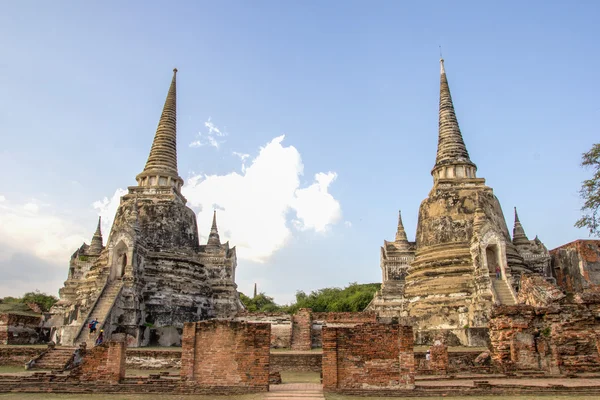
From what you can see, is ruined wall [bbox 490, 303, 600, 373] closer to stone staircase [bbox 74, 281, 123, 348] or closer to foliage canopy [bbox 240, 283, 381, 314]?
stone staircase [bbox 74, 281, 123, 348]

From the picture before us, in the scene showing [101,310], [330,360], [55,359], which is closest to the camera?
[330,360]

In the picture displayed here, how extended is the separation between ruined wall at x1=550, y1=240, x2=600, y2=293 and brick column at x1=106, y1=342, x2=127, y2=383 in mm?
25738

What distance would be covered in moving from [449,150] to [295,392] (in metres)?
24.7

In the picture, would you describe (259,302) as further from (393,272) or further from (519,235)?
(519,235)

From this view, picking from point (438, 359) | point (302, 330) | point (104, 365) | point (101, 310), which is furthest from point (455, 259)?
point (104, 365)

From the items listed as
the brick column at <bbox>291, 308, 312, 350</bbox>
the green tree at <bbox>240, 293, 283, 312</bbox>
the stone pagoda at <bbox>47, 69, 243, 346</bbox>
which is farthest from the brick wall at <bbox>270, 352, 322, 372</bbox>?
the green tree at <bbox>240, 293, 283, 312</bbox>

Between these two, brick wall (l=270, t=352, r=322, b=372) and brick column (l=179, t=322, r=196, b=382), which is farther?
brick wall (l=270, t=352, r=322, b=372)

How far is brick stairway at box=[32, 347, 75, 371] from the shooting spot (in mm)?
18172

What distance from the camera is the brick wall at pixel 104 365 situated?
13.4 meters

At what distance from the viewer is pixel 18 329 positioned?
83.9ft

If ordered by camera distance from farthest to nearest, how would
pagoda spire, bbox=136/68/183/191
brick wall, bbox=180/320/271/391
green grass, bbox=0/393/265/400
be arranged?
pagoda spire, bbox=136/68/183/191 → brick wall, bbox=180/320/271/391 → green grass, bbox=0/393/265/400

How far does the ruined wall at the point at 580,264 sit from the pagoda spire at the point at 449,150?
7.36 m

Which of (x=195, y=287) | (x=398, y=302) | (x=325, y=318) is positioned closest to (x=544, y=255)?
(x=398, y=302)

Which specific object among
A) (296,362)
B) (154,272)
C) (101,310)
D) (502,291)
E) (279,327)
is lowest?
(296,362)
